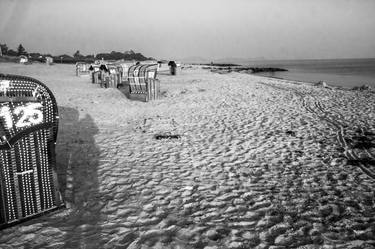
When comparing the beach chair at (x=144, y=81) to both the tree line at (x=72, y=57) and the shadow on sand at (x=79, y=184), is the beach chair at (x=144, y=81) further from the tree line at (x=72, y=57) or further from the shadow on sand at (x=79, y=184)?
the tree line at (x=72, y=57)

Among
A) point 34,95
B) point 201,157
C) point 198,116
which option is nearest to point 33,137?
point 34,95

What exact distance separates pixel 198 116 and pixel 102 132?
346 centimetres

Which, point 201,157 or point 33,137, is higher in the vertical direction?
point 33,137

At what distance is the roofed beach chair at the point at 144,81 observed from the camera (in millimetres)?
12172

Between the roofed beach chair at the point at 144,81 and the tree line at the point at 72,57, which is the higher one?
the tree line at the point at 72,57

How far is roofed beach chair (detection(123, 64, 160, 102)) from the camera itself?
12.2 m

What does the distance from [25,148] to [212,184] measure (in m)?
2.80

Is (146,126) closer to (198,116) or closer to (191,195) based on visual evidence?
(198,116)

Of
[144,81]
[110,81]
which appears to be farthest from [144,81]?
[110,81]

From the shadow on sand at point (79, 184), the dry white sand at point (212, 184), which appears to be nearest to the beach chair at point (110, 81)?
the dry white sand at point (212, 184)

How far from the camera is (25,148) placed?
307 cm

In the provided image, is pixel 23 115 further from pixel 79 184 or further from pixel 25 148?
pixel 79 184

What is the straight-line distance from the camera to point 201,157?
5793mm

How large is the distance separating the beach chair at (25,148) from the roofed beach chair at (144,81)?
30.1 feet
